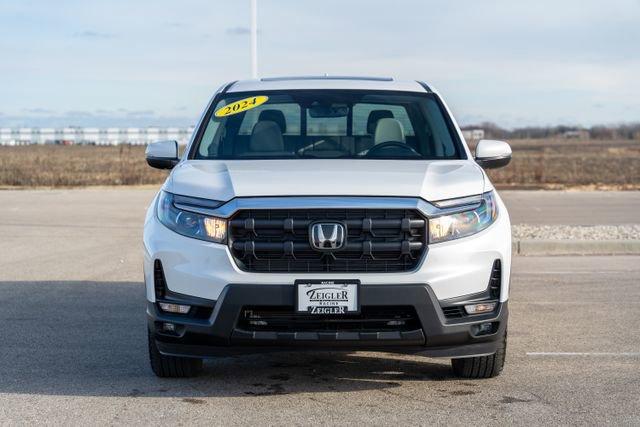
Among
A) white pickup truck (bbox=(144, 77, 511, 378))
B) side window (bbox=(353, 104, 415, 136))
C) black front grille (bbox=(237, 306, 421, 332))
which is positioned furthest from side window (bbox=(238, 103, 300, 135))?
black front grille (bbox=(237, 306, 421, 332))

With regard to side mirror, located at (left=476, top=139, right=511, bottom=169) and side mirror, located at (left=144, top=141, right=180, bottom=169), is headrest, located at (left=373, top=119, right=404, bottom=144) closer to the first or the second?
side mirror, located at (left=476, top=139, right=511, bottom=169)

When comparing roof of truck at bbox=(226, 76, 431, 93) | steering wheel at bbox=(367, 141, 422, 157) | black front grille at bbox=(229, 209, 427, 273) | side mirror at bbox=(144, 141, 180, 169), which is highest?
roof of truck at bbox=(226, 76, 431, 93)

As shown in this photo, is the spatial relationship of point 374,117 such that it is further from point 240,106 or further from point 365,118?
point 240,106

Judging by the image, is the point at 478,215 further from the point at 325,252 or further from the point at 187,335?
the point at 187,335

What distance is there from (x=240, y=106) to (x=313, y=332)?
240 centimetres

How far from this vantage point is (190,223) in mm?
6254

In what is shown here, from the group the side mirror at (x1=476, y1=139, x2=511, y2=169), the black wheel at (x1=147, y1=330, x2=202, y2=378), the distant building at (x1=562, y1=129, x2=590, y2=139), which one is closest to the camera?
the black wheel at (x1=147, y1=330, x2=202, y2=378)

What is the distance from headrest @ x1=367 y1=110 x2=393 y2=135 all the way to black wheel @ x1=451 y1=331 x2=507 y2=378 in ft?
6.12

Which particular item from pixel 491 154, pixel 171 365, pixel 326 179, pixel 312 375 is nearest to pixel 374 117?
pixel 491 154

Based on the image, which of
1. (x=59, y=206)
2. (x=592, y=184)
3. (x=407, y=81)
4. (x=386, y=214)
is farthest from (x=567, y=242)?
(x=592, y=184)

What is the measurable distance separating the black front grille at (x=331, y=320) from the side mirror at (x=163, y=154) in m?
1.82

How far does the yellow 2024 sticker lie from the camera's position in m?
7.81

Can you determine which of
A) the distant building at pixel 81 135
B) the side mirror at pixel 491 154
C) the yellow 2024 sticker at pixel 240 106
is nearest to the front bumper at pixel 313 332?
the side mirror at pixel 491 154

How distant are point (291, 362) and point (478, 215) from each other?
1885 mm
